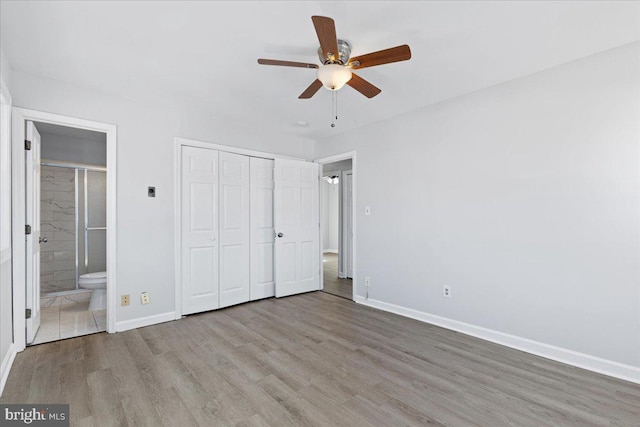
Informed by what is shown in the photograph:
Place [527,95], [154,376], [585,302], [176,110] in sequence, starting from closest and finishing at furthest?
[154,376]
[585,302]
[527,95]
[176,110]

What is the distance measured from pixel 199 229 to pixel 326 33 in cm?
280

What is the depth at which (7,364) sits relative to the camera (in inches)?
91.2

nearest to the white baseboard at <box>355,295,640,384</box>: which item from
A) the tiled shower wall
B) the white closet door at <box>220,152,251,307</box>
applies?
the white closet door at <box>220,152,251,307</box>

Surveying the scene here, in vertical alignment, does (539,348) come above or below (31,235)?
below

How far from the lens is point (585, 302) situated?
244cm

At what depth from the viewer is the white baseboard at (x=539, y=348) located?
2.26m

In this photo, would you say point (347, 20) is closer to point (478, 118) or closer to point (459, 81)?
point (459, 81)

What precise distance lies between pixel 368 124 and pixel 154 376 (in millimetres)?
3653

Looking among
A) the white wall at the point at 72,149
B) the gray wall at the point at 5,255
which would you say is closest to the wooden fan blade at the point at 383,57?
the gray wall at the point at 5,255

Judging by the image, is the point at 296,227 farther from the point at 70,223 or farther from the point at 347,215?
the point at 70,223

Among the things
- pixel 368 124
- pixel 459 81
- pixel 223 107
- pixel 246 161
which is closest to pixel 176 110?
pixel 223 107

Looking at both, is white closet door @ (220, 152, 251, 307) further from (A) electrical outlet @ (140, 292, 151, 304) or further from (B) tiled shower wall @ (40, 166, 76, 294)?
(B) tiled shower wall @ (40, 166, 76, 294)

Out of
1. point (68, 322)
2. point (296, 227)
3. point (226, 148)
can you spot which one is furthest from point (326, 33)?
point (68, 322)

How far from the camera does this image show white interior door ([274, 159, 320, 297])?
14.6 ft
